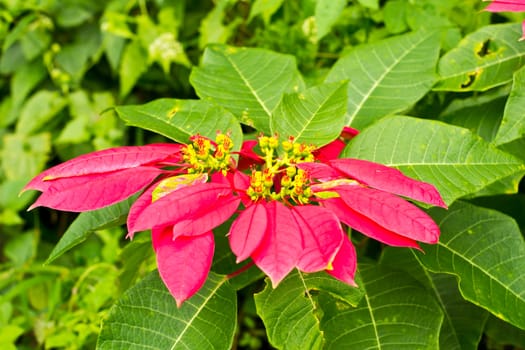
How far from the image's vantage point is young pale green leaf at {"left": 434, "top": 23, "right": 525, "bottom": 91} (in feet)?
3.13

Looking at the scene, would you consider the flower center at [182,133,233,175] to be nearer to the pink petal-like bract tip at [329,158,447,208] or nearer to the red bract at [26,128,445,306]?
the red bract at [26,128,445,306]

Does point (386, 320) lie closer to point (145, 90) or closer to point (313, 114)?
point (313, 114)

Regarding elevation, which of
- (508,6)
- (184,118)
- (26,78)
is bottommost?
(26,78)

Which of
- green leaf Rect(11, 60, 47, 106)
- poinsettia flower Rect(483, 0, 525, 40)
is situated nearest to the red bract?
poinsettia flower Rect(483, 0, 525, 40)

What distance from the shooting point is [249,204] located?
67 centimetres

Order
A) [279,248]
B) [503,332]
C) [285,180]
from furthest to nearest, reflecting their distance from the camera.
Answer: [503,332]
[285,180]
[279,248]

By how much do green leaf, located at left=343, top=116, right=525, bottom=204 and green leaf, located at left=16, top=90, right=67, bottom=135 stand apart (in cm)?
139

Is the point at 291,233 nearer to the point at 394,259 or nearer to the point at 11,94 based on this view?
the point at 394,259

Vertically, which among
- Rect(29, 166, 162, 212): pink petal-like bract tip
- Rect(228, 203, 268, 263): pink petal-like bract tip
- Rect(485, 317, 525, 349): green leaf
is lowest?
Rect(485, 317, 525, 349): green leaf

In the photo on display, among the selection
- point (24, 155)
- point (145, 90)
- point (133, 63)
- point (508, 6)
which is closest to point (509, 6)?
point (508, 6)

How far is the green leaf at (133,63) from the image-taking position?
179 centimetres

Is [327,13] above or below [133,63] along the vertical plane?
above

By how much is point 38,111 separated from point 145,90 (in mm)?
354

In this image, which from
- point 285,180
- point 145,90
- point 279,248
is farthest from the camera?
point 145,90
